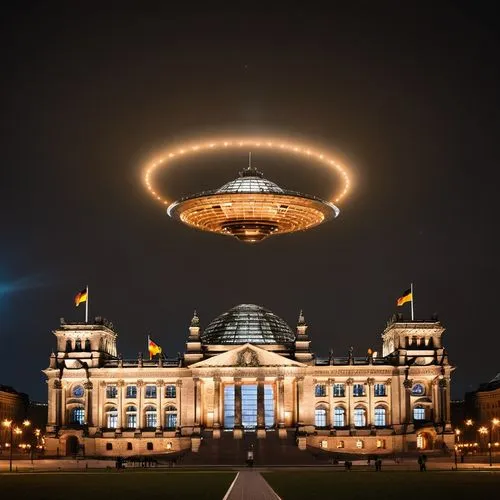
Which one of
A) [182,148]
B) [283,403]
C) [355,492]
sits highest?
[182,148]

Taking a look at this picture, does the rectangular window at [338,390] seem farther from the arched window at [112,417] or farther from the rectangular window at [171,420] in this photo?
the arched window at [112,417]

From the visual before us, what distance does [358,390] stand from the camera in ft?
562

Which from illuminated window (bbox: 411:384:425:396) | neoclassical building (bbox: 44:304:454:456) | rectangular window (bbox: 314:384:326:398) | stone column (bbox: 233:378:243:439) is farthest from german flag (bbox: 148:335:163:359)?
illuminated window (bbox: 411:384:425:396)

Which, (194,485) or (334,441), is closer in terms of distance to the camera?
(194,485)

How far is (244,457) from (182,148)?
197 feet

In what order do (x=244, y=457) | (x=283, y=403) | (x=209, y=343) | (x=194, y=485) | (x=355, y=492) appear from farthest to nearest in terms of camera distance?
(x=209, y=343) → (x=283, y=403) → (x=244, y=457) → (x=194, y=485) → (x=355, y=492)

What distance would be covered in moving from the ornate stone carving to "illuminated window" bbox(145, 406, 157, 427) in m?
14.6

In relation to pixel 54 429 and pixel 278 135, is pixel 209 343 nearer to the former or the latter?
pixel 54 429

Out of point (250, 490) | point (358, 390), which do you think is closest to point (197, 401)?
point (358, 390)

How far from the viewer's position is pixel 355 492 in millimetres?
75000

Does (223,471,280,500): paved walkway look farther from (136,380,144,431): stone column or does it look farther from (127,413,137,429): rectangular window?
(127,413,137,429): rectangular window

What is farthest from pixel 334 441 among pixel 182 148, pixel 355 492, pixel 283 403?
pixel 355 492

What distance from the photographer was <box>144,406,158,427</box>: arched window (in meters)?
171

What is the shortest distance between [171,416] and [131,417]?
5809 mm
